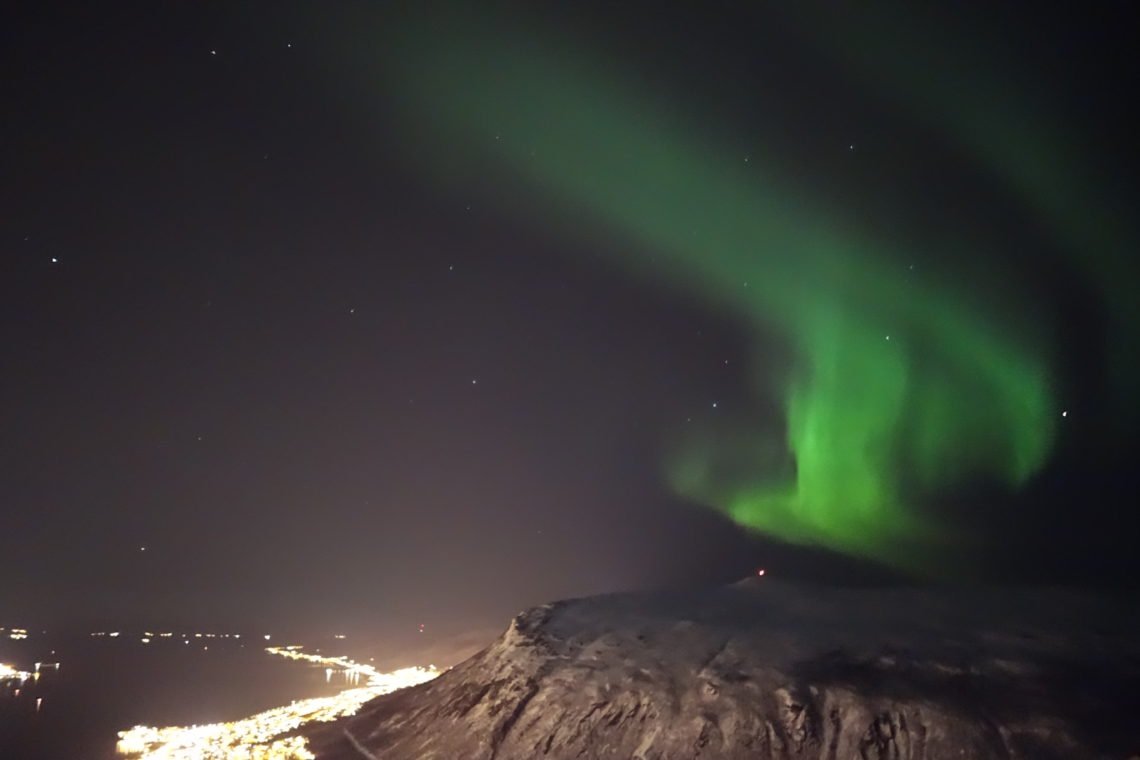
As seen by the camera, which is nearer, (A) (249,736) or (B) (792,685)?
(B) (792,685)

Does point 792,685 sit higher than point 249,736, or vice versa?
point 792,685

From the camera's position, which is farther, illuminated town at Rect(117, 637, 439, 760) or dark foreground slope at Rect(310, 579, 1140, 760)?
illuminated town at Rect(117, 637, 439, 760)

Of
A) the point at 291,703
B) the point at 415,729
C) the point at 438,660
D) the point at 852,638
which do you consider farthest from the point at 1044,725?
the point at 438,660

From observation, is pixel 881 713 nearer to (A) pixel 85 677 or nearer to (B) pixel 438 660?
(B) pixel 438 660

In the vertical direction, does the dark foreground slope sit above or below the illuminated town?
above
